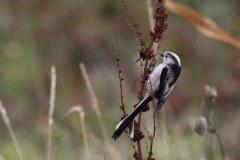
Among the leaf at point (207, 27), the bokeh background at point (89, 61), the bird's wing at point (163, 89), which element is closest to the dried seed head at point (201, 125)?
the bird's wing at point (163, 89)

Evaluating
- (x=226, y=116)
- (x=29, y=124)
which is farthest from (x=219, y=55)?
(x=29, y=124)

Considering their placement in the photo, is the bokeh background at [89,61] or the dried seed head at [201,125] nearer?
the dried seed head at [201,125]

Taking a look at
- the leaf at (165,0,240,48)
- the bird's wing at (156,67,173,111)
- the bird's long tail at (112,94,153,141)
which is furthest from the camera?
the leaf at (165,0,240,48)

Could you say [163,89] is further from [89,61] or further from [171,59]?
[89,61]

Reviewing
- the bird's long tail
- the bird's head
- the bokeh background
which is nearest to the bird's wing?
the bird's head

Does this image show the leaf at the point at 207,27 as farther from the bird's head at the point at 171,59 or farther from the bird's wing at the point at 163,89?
the bird's wing at the point at 163,89

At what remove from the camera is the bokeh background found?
4465mm

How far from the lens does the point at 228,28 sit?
5914 millimetres

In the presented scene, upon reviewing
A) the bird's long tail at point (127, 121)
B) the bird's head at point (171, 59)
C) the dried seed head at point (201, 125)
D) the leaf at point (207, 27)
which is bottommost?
the dried seed head at point (201, 125)

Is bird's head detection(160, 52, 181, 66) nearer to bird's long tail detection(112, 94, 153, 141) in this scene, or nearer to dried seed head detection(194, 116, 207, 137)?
dried seed head detection(194, 116, 207, 137)

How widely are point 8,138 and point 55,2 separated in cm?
331

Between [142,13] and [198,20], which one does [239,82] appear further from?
[198,20]

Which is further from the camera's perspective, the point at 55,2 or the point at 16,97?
the point at 55,2

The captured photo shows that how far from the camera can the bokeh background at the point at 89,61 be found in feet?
14.6
